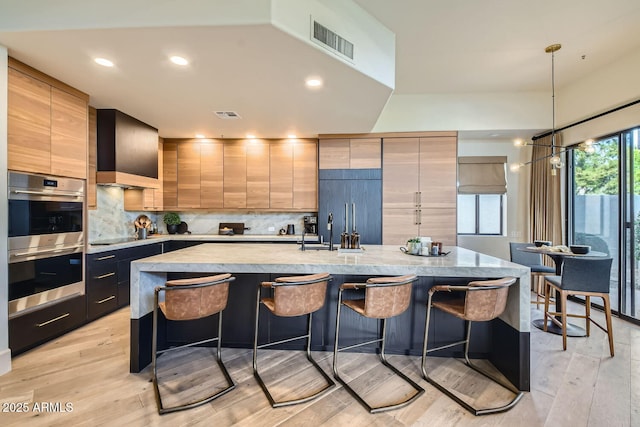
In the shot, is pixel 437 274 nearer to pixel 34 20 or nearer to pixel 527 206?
pixel 34 20

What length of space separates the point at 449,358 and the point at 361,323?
0.84 meters

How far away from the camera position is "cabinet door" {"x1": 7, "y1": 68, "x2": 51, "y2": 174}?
239 cm

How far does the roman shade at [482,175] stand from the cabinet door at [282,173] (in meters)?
3.09

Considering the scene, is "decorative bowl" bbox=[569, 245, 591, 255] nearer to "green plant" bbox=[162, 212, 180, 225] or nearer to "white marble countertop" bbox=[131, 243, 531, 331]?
"white marble countertop" bbox=[131, 243, 531, 331]

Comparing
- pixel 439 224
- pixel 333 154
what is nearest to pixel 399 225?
pixel 439 224

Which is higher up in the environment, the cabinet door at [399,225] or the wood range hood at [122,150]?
the wood range hood at [122,150]

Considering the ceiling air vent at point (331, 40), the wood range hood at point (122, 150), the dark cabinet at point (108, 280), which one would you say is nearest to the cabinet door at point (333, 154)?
the ceiling air vent at point (331, 40)

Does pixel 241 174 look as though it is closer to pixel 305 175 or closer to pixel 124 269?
pixel 305 175

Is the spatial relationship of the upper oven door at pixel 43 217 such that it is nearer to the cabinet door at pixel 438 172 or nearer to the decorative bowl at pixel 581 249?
the cabinet door at pixel 438 172

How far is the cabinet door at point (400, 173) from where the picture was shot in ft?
15.1

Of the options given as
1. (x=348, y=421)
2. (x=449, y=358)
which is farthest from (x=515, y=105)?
(x=348, y=421)

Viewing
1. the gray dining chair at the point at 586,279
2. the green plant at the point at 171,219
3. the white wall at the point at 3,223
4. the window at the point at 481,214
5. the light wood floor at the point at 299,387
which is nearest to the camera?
the light wood floor at the point at 299,387

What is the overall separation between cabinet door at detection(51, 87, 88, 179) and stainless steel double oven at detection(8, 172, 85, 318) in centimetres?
13

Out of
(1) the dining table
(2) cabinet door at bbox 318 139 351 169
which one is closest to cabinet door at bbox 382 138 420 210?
(2) cabinet door at bbox 318 139 351 169
